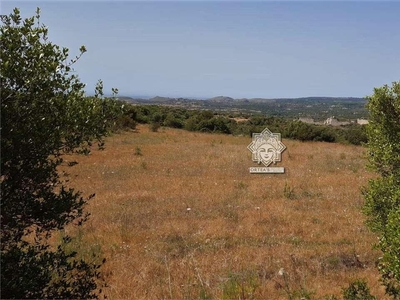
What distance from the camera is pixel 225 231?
23.8 ft

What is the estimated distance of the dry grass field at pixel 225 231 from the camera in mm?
5055

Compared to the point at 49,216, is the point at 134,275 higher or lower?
lower

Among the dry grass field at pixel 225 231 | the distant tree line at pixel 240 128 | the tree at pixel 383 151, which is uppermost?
the tree at pixel 383 151

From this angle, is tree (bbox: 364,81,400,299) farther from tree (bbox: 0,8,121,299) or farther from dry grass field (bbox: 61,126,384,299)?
tree (bbox: 0,8,121,299)

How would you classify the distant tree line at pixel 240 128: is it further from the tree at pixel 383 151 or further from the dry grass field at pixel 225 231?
the tree at pixel 383 151

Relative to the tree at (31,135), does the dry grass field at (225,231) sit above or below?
below

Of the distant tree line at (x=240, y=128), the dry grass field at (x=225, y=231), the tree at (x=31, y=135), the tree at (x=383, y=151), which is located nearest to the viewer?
the tree at (x=31, y=135)

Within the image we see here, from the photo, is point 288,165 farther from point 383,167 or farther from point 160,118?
point 160,118

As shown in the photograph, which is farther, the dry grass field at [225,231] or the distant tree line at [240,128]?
the distant tree line at [240,128]

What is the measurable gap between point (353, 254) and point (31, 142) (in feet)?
18.6

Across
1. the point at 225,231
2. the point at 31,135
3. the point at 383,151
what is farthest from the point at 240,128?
the point at 31,135

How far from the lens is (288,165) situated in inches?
567

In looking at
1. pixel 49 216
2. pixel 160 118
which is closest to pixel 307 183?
pixel 49 216

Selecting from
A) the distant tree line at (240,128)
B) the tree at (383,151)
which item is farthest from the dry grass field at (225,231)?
the distant tree line at (240,128)
